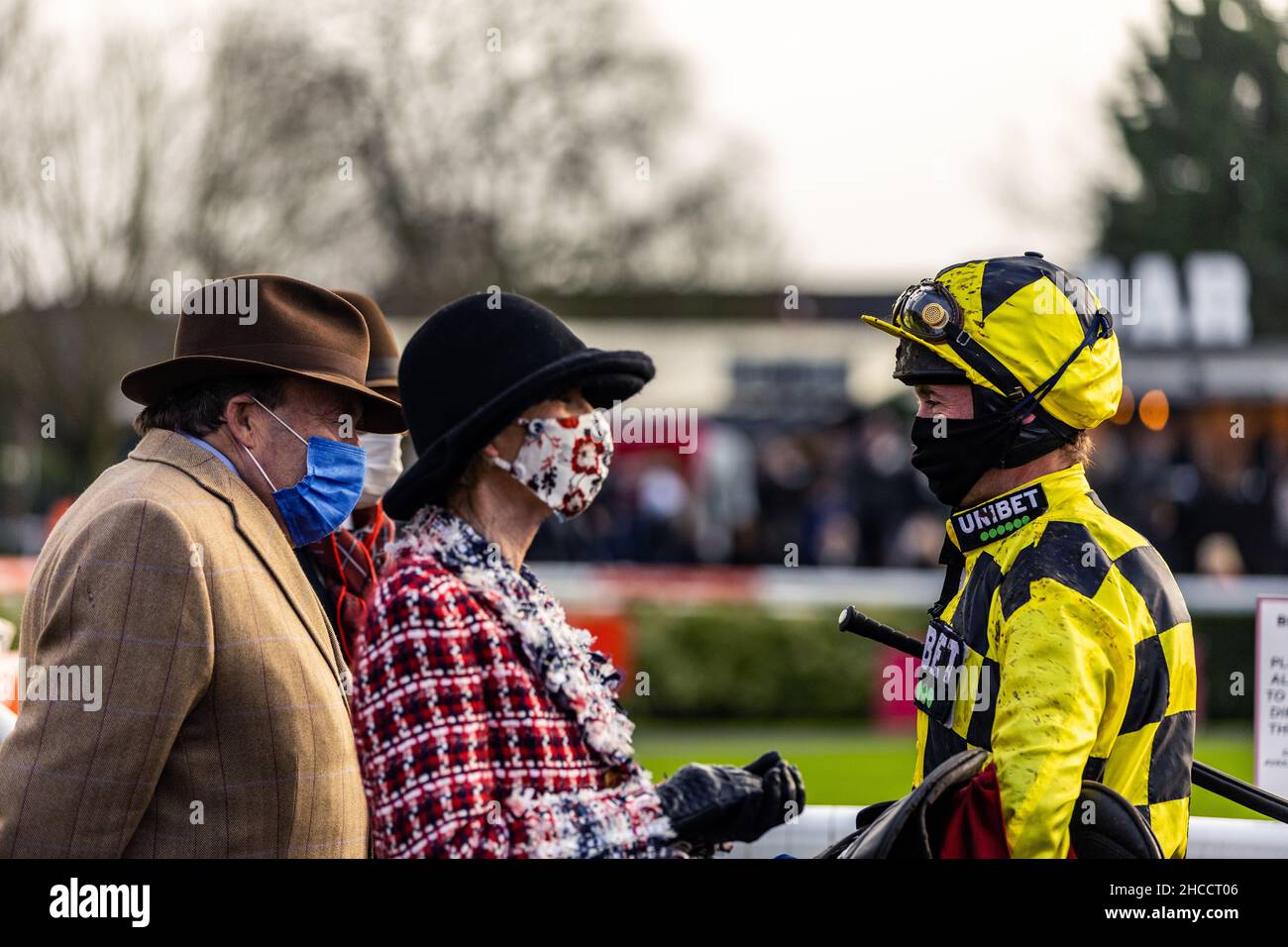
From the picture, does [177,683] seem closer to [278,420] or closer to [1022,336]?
[278,420]

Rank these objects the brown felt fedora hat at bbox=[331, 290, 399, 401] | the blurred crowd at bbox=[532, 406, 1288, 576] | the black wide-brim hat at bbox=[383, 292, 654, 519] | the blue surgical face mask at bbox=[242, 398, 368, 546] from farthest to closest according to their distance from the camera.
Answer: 1. the blurred crowd at bbox=[532, 406, 1288, 576]
2. the brown felt fedora hat at bbox=[331, 290, 399, 401]
3. the blue surgical face mask at bbox=[242, 398, 368, 546]
4. the black wide-brim hat at bbox=[383, 292, 654, 519]

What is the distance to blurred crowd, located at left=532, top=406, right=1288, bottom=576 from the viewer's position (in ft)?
47.4

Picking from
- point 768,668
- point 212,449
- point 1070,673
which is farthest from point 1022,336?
point 768,668

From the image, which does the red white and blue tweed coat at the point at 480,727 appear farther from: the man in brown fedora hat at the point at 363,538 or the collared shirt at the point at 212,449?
the man in brown fedora hat at the point at 363,538

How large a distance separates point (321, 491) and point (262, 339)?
1.19 feet

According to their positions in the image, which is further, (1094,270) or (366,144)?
(1094,270)

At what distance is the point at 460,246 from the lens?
23250mm

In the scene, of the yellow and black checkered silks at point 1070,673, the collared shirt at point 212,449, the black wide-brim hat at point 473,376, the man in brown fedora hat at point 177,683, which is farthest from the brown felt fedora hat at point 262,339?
the yellow and black checkered silks at point 1070,673

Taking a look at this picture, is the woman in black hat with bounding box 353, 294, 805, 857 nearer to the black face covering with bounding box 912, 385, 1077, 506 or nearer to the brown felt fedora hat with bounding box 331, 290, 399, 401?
the black face covering with bounding box 912, 385, 1077, 506

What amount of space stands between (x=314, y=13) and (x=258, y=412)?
20.0 metres

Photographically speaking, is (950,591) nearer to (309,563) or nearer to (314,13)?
(309,563)

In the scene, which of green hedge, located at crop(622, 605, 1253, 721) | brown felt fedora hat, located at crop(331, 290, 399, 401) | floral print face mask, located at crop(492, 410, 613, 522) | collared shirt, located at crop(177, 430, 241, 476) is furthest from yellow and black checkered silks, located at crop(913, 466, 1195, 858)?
green hedge, located at crop(622, 605, 1253, 721)

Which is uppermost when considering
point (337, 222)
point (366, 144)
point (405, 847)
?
point (366, 144)

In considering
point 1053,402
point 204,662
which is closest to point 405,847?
point 204,662
